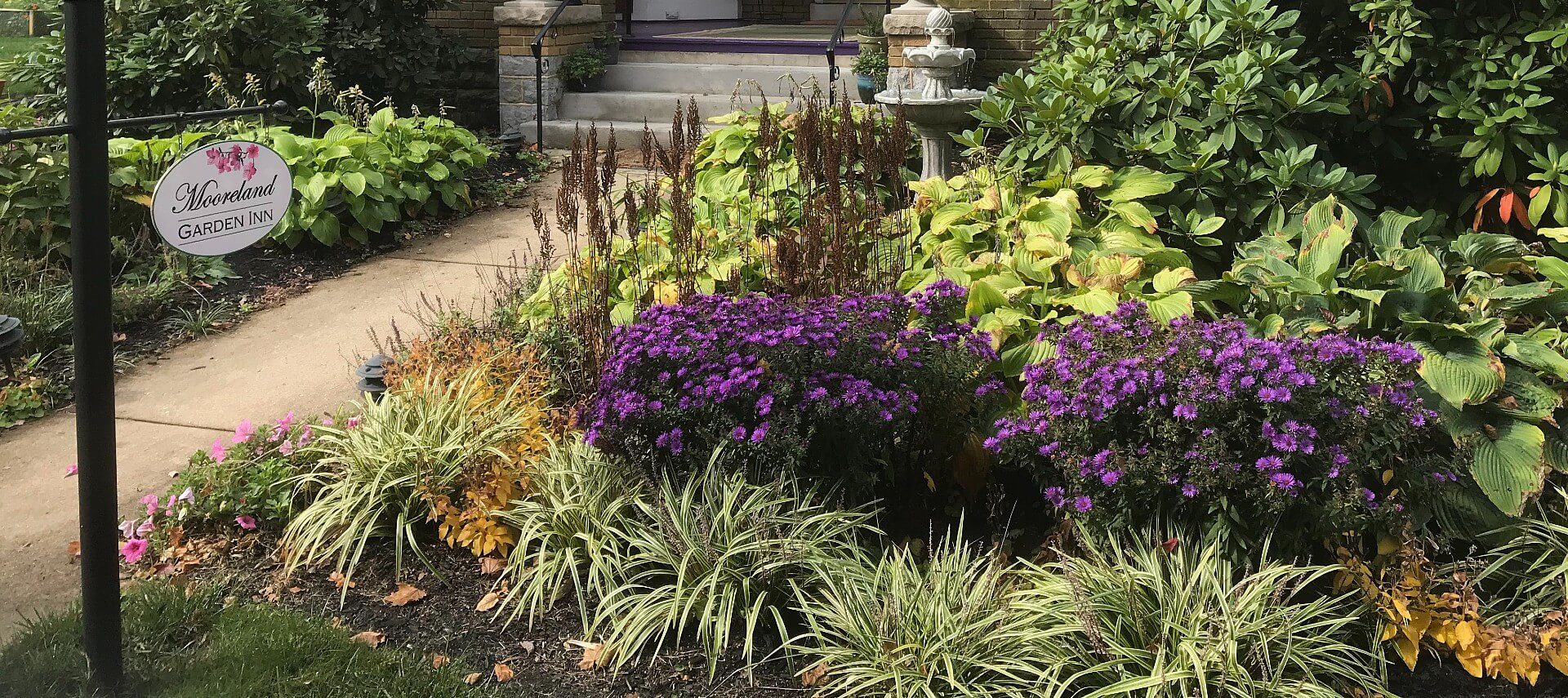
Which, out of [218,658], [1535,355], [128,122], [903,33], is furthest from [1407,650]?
[903,33]

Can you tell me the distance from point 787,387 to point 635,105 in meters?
6.84

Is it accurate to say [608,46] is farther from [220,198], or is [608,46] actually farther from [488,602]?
[220,198]

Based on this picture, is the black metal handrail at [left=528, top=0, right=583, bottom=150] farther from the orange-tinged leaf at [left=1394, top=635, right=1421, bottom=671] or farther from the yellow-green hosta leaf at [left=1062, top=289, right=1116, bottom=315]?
the orange-tinged leaf at [left=1394, top=635, right=1421, bottom=671]

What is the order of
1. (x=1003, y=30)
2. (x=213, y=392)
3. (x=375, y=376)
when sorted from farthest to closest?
(x=1003, y=30) < (x=213, y=392) < (x=375, y=376)

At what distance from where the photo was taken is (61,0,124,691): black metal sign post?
7.93 feet

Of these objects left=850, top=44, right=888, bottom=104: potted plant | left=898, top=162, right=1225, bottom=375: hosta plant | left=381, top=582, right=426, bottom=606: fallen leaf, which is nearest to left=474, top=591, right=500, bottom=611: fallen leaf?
left=381, top=582, right=426, bottom=606: fallen leaf

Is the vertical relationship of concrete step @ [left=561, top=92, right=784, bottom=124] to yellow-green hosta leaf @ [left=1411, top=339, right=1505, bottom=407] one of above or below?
above

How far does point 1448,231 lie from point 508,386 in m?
3.76

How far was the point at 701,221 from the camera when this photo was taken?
18.3 ft

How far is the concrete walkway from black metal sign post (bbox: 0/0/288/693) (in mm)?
728

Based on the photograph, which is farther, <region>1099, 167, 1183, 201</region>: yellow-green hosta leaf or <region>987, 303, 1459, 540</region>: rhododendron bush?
<region>1099, 167, 1183, 201</region>: yellow-green hosta leaf

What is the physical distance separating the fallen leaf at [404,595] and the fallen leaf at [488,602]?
18 cm

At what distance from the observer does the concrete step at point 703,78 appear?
32.4ft

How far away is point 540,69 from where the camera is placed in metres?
9.33
